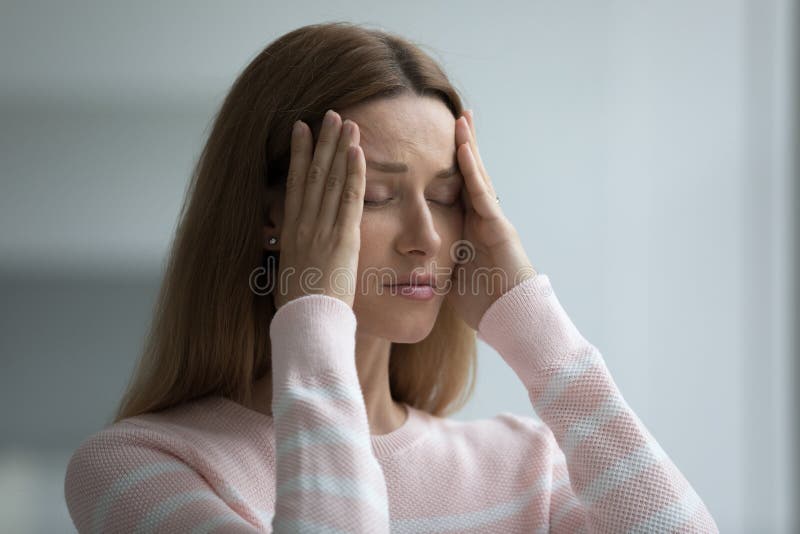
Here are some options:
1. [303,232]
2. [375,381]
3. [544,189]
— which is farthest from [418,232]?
[544,189]

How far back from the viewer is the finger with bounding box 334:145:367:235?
1107mm

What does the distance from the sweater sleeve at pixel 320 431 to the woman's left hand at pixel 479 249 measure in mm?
278

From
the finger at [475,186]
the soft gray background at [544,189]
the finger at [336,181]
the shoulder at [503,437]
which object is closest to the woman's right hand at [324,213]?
the finger at [336,181]

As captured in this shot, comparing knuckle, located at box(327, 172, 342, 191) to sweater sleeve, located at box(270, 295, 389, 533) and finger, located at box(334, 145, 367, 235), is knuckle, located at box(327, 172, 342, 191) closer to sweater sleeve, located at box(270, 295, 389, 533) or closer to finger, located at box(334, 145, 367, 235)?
finger, located at box(334, 145, 367, 235)

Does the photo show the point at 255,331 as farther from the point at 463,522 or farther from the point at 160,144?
the point at 160,144

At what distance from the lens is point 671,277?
6.98ft

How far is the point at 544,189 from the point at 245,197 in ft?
3.20

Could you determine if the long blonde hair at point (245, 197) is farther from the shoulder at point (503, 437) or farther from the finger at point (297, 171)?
the shoulder at point (503, 437)

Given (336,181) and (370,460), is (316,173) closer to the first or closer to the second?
(336,181)

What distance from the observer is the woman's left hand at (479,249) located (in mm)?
1222

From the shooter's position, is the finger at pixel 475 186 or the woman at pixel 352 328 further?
the finger at pixel 475 186

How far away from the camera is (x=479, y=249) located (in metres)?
1.27

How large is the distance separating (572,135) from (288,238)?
3.50ft

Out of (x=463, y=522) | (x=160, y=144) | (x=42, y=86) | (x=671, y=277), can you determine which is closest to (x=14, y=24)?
(x=42, y=86)
